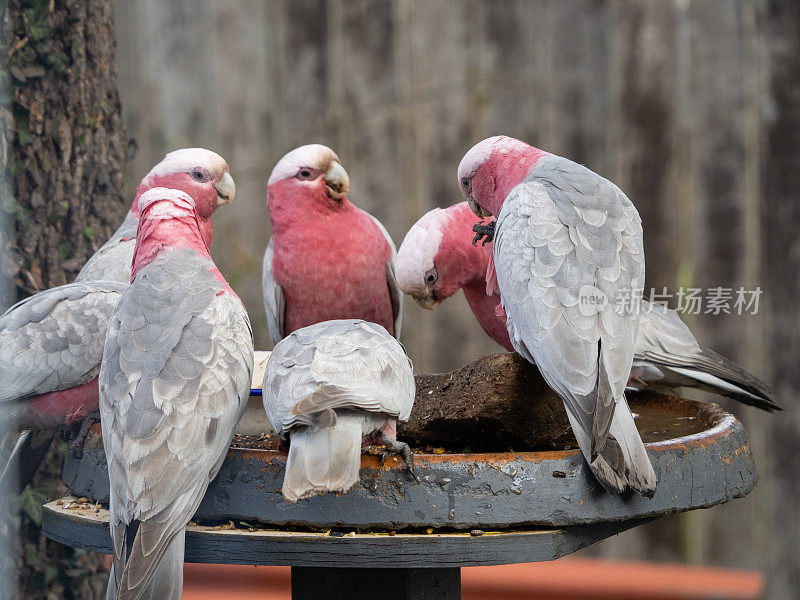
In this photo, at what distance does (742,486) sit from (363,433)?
2.20 ft

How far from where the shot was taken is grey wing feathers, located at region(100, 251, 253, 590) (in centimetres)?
124

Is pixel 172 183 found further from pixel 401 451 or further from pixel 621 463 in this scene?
pixel 621 463

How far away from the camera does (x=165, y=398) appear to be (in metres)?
1.32

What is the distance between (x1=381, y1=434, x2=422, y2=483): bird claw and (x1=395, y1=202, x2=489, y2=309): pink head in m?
0.76

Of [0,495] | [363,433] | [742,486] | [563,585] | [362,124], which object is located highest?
[362,124]

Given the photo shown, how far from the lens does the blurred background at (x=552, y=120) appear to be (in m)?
2.77

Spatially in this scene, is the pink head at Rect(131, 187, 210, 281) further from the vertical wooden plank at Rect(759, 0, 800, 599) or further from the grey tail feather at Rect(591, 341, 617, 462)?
the vertical wooden plank at Rect(759, 0, 800, 599)

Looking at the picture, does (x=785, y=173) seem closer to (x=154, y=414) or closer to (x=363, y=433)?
(x=363, y=433)

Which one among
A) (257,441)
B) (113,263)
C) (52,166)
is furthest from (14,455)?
(52,166)

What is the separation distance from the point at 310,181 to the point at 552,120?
130cm

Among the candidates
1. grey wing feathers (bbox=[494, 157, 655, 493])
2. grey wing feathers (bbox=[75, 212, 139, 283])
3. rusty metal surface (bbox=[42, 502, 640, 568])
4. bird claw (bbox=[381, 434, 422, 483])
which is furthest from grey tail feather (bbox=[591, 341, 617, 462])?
grey wing feathers (bbox=[75, 212, 139, 283])

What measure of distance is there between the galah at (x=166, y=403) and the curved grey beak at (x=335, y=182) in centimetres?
54

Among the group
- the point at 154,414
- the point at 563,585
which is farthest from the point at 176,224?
the point at 563,585

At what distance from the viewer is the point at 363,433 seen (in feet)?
4.20
